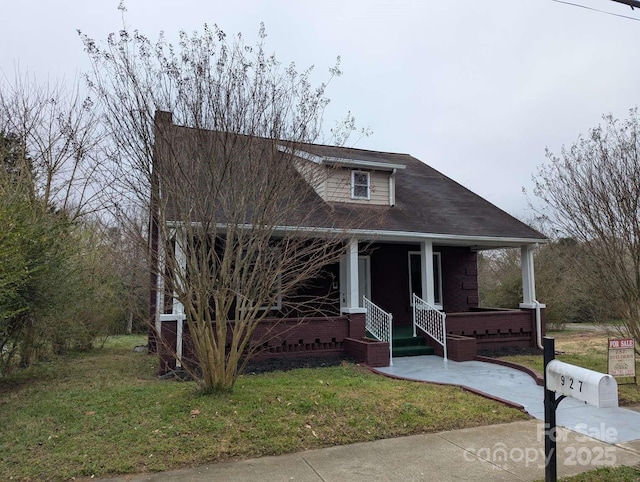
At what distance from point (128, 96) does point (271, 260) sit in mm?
3032

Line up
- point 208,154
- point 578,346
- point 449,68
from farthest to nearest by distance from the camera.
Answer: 1. point 578,346
2. point 449,68
3. point 208,154

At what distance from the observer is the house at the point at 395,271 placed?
9.75 m

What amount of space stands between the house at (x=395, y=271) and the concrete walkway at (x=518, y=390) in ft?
2.15

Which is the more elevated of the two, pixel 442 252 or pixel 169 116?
pixel 169 116

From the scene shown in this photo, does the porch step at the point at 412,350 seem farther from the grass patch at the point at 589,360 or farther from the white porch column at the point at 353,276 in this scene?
the grass patch at the point at 589,360

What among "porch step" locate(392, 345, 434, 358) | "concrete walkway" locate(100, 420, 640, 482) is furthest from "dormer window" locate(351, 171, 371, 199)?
"concrete walkway" locate(100, 420, 640, 482)

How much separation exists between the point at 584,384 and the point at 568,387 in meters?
0.18

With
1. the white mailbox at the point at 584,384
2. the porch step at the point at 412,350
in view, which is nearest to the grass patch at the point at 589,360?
the porch step at the point at 412,350

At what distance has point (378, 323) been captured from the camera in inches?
435

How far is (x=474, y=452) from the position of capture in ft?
15.9

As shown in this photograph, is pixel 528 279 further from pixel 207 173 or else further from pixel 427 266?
pixel 207 173

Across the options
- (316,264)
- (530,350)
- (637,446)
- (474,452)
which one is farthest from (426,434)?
(530,350)

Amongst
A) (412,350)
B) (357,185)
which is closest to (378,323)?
(412,350)

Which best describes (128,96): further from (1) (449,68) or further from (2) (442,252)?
(2) (442,252)
